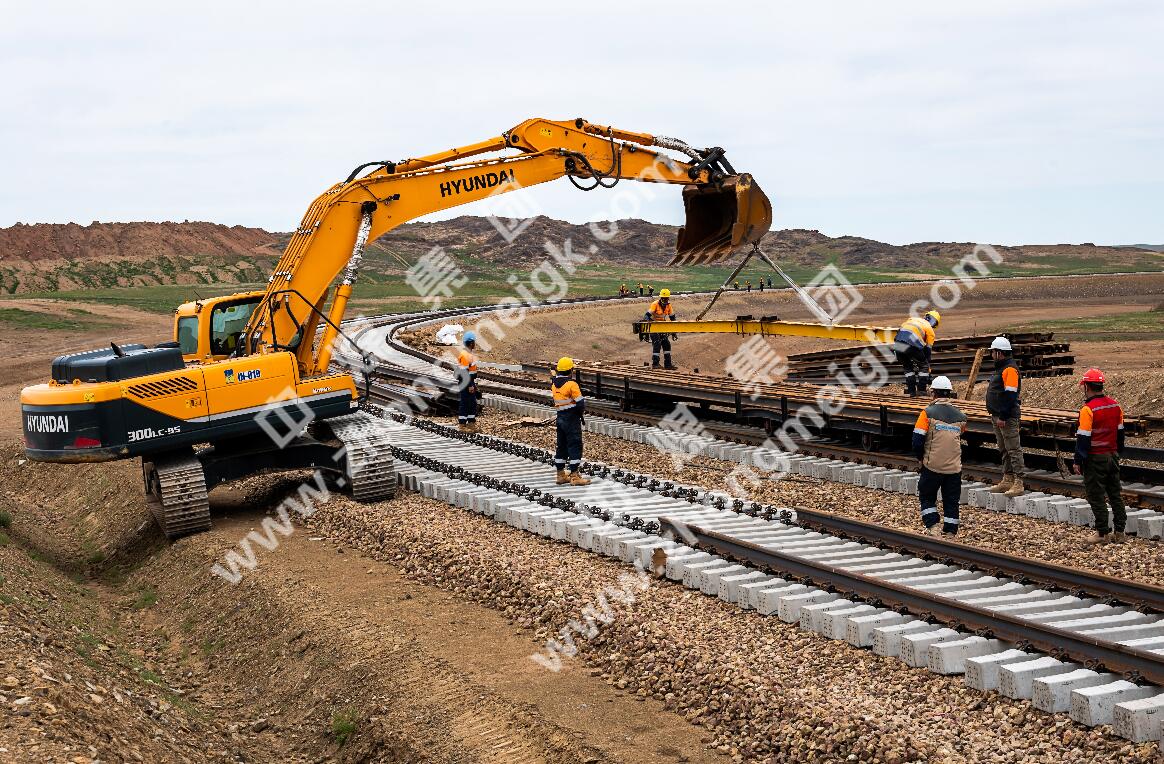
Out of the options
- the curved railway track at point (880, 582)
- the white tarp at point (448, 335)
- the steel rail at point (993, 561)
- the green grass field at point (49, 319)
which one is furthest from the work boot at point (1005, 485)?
the green grass field at point (49, 319)

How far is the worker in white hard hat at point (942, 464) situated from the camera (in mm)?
11055

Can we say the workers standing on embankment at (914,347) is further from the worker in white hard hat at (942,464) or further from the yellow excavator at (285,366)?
the worker in white hard hat at (942,464)

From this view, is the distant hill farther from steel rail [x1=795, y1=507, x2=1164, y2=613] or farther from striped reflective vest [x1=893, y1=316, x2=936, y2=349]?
steel rail [x1=795, y1=507, x2=1164, y2=613]

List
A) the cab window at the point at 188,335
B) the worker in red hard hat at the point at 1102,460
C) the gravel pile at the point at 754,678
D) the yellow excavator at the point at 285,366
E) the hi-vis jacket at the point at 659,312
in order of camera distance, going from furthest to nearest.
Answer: the hi-vis jacket at the point at 659,312 < the cab window at the point at 188,335 < the yellow excavator at the point at 285,366 < the worker in red hard hat at the point at 1102,460 < the gravel pile at the point at 754,678

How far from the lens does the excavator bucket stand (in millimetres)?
16188

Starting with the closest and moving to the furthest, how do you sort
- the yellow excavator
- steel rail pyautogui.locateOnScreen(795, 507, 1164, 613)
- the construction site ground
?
the construction site ground < steel rail pyautogui.locateOnScreen(795, 507, 1164, 613) < the yellow excavator

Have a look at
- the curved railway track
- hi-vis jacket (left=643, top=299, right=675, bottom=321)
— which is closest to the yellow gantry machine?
hi-vis jacket (left=643, top=299, right=675, bottom=321)

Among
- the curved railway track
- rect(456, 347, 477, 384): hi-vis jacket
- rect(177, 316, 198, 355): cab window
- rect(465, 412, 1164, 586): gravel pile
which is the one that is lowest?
rect(465, 412, 1164, 586): gravel pile

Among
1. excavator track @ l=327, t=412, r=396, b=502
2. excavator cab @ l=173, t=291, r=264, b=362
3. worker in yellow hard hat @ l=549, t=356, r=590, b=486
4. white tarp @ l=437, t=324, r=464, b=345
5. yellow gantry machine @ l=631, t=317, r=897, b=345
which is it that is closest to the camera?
excavator track @ l=327, t=412, r=396, b=502

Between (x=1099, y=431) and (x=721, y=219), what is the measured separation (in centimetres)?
747

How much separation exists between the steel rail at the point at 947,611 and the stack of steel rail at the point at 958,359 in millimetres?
11773

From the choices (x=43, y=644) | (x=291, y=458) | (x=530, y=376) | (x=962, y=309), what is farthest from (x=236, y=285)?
(x=43, y=644)

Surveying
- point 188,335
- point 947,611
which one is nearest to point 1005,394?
point 947,611

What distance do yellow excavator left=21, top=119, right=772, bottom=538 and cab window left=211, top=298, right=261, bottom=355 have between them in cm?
2
